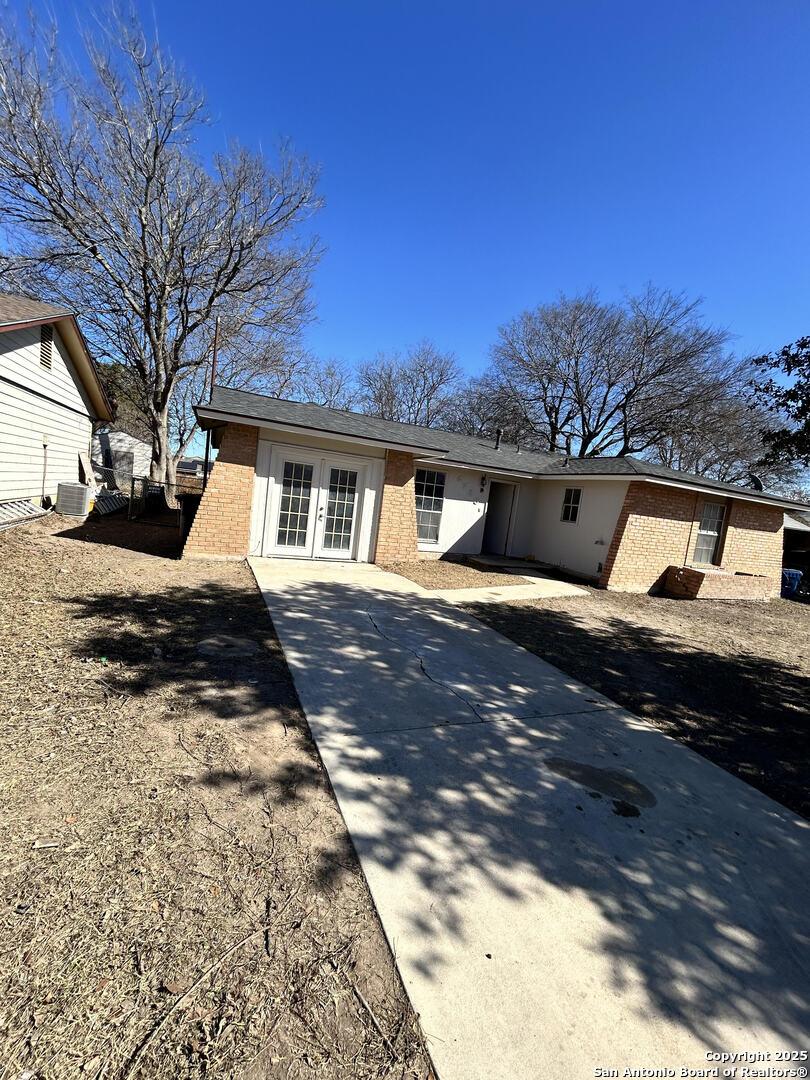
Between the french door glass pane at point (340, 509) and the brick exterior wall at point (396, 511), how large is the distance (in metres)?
0.69

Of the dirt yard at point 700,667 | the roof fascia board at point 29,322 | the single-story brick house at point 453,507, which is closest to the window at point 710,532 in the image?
the single-story brick house at point 453,507

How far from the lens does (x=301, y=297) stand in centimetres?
1984

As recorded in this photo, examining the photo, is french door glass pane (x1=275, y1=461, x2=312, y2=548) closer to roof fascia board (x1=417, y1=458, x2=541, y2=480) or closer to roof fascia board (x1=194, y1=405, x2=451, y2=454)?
roof fascia board (x1=194, y1=405, x2=451, y2=454)

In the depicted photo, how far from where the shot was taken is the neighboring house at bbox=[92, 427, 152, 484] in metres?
32.2

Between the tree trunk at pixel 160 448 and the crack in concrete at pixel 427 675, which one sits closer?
the crack in concrete at pixel 427 675

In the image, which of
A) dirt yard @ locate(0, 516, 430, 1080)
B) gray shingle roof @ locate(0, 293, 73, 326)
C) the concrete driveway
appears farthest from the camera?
gray shingle roof @ locate(0, 293, 73, 326)

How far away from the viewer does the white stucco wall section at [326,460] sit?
9.51 m

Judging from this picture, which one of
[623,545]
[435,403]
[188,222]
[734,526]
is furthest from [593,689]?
[435,403]

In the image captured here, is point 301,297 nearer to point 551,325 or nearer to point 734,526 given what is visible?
point 551,325

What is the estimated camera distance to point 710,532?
12.6 meters

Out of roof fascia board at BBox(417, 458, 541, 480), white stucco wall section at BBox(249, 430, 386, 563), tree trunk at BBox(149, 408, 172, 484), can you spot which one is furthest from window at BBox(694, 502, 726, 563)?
tree trunk at BBox(149, 408, 172, 484)

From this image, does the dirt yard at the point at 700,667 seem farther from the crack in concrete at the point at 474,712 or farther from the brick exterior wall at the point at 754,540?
the brick exterior wall at the point at 754,540

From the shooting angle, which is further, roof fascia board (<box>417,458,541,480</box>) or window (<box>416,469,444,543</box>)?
window (<box>416,469,444,543</box>)

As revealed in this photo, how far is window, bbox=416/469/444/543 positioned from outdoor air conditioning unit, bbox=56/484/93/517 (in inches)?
368
